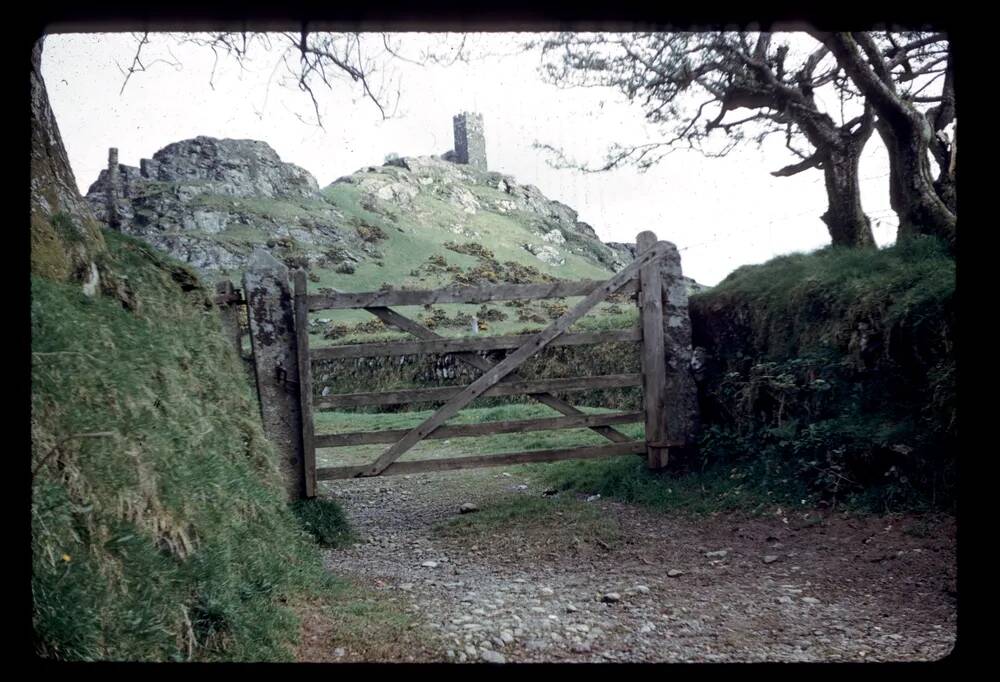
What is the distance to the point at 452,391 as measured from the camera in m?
6.93

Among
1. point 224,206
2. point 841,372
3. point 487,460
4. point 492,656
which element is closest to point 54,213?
point 492,656

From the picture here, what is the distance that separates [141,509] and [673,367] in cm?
575

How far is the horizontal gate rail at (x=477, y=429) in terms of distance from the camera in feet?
21.7

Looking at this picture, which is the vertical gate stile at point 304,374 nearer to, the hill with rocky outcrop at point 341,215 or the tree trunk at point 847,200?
the tree trunk at point 847,200

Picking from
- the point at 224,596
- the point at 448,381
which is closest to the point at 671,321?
the point at 224,596

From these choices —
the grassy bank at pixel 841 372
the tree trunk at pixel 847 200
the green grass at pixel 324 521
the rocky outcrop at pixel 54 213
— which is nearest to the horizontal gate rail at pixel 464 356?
the grassy bank at pixel 841 372

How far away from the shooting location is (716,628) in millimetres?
3768

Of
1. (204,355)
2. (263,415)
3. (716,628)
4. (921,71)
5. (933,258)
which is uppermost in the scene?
(921,71)

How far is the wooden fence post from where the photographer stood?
23.6ft

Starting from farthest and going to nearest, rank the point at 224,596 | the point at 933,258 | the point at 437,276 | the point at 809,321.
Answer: the point at 437,276 < the point at 809,321 < the point at 933,258 < the point at 224,596

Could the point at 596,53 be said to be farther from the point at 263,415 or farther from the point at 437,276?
the point at 437,276

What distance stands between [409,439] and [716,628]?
372cm

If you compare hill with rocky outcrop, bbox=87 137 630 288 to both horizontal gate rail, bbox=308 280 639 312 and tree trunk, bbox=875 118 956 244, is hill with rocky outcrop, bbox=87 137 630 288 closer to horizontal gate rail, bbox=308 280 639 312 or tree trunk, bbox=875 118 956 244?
horizontal gate rail, bbox=308 280 639 312

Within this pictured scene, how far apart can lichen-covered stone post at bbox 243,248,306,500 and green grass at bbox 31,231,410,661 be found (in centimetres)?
127
